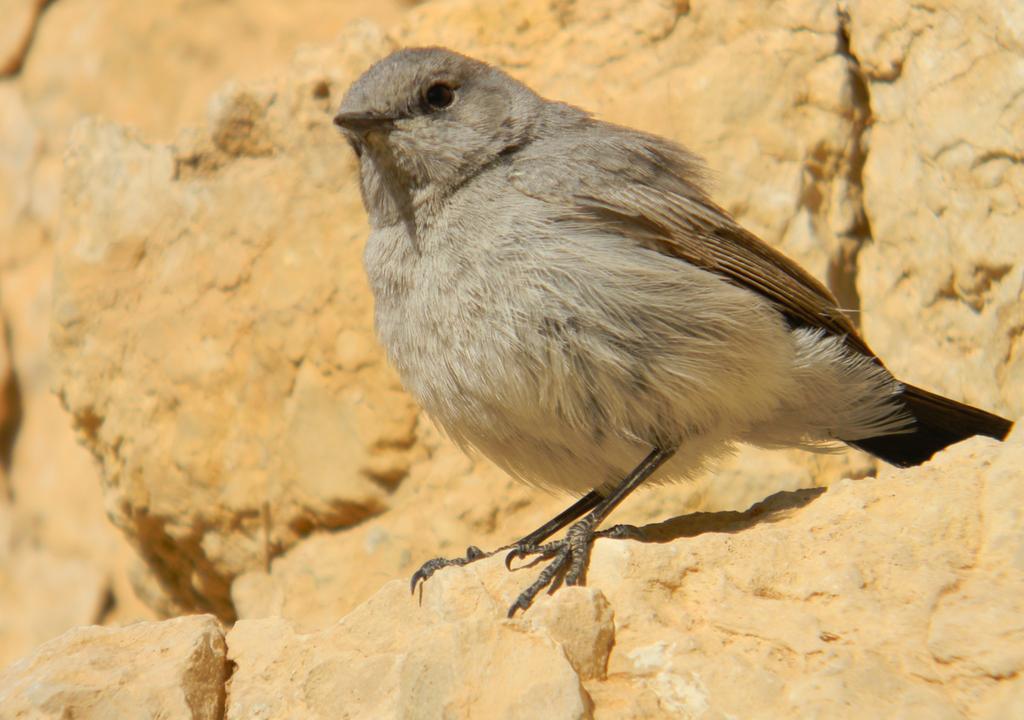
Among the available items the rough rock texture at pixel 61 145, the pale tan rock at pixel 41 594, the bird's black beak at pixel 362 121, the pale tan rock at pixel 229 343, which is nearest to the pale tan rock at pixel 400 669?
the bird's black beak at pixel 362 121

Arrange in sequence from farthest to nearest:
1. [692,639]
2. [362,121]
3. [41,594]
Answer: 1. [41,594]
2. [362,121]
3. [692,639]

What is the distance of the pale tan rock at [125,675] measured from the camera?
2.97 m

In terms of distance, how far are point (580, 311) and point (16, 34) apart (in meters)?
6.59

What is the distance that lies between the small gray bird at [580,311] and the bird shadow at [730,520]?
0.56ft

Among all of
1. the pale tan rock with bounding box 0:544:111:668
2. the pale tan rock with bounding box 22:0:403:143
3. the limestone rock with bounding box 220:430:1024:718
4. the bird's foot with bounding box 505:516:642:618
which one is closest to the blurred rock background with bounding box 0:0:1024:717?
the pale tan rock with bounding box 0:544:111:668

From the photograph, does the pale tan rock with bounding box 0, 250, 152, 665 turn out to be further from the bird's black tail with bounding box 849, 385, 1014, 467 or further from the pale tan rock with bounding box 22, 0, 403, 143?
the bird's black tail with bounding box 849, 385, 1014, 467

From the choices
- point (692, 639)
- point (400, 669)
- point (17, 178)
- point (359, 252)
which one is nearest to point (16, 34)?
point (17, 178)

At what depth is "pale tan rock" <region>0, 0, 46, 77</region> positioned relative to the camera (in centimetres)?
870

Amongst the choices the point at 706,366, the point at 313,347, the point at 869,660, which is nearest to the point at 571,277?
the point at 706,366

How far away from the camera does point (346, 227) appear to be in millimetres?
5973

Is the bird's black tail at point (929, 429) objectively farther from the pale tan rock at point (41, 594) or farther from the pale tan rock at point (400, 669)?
the pale tan rock at point (41, 594)

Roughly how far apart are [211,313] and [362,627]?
3.19 metres

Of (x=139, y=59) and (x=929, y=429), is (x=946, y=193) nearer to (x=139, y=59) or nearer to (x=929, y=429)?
(x=929, y=429)

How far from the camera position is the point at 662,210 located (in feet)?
14.4
